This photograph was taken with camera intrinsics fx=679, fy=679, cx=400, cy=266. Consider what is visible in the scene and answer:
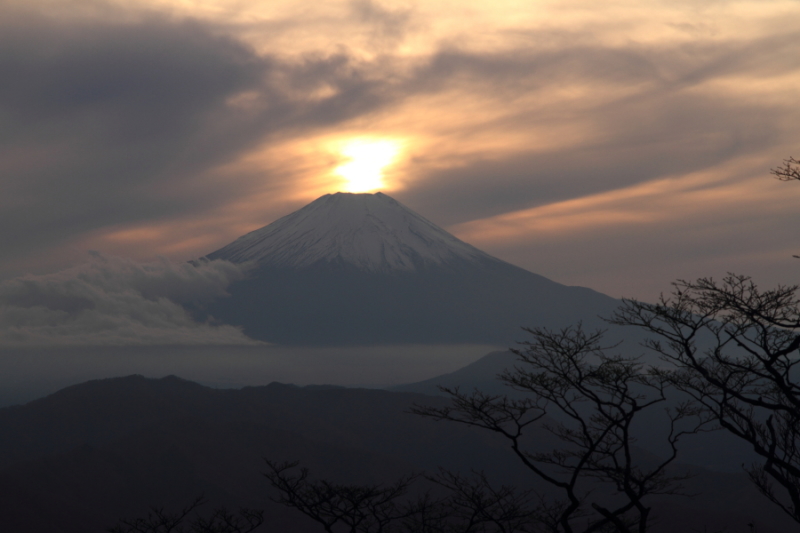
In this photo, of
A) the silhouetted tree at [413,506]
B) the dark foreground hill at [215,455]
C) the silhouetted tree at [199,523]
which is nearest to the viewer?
the silhouetted tree at [413,506]

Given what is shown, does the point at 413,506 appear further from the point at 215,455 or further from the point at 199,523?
the point at 215,455

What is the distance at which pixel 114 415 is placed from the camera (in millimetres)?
188500

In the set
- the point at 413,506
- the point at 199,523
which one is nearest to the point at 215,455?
the point at 199,523

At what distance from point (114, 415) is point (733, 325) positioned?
649 feet

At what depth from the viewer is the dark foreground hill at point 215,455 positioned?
342 feet

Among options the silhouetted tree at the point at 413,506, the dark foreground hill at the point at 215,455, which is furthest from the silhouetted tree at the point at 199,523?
the dark foreground hill at the point at 215,455

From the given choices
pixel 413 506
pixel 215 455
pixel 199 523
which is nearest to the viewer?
pixel 413 506

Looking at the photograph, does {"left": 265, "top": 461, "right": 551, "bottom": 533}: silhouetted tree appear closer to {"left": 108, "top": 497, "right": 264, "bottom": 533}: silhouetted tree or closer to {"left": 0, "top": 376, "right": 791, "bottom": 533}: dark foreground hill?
{"left": 108, "top": 497, "right": 264, "bottom": 533}: silhouetted tree

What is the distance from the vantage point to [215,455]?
14150cm

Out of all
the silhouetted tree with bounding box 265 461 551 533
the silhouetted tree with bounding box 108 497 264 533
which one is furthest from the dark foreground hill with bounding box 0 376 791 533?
the silhouetted tree with bounding box 265 461 551 533

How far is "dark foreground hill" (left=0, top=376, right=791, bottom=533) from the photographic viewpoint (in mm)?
104125

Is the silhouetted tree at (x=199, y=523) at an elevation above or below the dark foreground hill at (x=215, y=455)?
above

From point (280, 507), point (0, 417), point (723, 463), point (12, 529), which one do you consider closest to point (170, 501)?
point (280, 507)

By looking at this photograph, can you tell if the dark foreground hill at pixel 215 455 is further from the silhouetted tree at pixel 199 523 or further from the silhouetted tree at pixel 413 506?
the silhouetted tree at pixel 413 506
